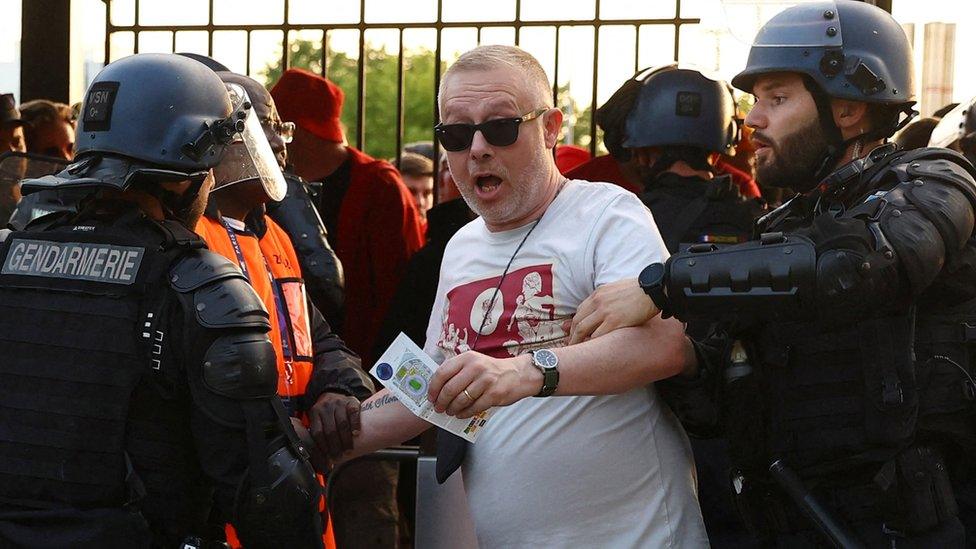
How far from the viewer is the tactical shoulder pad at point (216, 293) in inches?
107

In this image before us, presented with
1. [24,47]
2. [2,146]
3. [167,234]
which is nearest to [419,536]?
[167,234]

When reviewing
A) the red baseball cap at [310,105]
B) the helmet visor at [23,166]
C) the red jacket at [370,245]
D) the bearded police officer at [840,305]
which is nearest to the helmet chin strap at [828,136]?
the bearded police officer at [840,305]

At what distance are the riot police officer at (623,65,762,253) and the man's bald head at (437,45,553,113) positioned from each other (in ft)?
4.37

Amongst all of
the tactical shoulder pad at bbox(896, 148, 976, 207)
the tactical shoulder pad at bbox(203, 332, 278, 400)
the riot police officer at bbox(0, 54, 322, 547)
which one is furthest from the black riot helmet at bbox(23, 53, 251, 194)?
the tactical shoulder pad at bbox(896, 148, 976, 207)

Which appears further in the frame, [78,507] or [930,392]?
[930,392]

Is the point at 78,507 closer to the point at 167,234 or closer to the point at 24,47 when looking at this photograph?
the point at 167,234

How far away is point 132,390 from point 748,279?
1297 millimetres

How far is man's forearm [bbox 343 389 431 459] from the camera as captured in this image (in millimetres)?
3213

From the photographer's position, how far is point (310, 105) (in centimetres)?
586

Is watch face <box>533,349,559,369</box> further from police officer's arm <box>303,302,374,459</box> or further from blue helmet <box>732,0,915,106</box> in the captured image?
blue helmet <box>732,0,915,106</box>

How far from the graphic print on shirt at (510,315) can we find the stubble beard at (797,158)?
762 millimetres

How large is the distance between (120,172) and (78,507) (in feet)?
2.37

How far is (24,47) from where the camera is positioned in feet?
22.8

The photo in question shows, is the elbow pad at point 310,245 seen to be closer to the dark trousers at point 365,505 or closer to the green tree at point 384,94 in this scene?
the dark trousers at point 365,505
